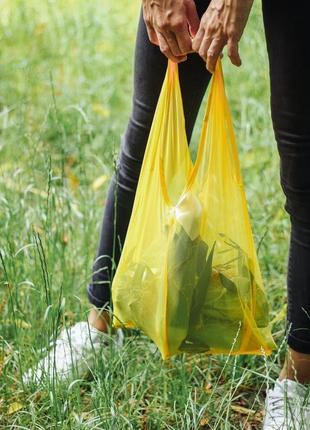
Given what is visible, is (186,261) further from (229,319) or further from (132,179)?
(132,179)

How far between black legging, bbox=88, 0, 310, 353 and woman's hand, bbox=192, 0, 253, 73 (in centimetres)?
6

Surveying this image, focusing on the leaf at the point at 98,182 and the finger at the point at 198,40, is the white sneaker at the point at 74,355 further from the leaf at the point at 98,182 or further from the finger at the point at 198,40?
the leaf at the point at 98,182

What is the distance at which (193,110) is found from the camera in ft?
6.64

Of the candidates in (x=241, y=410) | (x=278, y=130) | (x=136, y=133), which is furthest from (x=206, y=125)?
(x=241, y=410)

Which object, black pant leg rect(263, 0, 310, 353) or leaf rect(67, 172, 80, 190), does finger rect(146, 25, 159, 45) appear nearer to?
black pant leg rect(263, 0, 310, 353)

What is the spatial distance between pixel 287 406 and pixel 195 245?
371mm

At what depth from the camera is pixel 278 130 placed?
1.78 m

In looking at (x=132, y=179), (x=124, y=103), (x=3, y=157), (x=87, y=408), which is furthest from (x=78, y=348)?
(x=124, y=103)

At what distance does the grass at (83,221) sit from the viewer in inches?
77.2

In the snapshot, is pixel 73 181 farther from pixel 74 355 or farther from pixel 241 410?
pixel 241 410

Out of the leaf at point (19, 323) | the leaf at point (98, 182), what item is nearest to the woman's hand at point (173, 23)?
the leaf at point (19, 323)

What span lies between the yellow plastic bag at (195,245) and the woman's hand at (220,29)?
49mm

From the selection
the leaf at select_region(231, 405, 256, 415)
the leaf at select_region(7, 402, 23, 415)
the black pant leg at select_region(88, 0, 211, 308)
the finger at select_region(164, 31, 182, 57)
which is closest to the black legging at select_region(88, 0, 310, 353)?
the black pant leg at select_region(88, 0, 211, 308)

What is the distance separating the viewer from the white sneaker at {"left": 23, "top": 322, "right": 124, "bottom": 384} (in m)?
1.99
